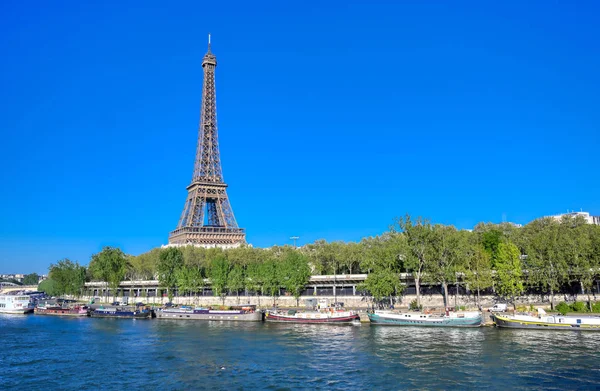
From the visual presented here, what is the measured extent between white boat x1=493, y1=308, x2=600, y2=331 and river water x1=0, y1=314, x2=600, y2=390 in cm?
178

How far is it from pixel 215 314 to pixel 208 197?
7428 centimetres

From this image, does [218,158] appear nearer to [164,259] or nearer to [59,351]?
[164,259]

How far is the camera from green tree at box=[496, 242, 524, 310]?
7731cm

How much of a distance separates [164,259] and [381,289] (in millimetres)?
54043

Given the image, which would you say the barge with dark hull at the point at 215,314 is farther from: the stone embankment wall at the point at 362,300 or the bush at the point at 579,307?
the bush at the point at 579,307

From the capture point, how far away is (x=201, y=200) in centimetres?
15325

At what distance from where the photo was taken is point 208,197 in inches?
6093

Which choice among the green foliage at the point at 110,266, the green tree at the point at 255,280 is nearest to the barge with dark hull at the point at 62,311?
the green foliage at the point at 110,266

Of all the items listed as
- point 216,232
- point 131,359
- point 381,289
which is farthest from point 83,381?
point 216,232

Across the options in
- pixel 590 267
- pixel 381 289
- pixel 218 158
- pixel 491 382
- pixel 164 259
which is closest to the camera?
pixel 491 382

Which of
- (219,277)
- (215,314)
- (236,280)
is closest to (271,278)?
(236,280)

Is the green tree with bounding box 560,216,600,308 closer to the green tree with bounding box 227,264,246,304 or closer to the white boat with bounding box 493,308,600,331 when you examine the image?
the white boat with bounding box 493,308,600,331

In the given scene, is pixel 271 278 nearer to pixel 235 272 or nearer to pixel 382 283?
pixel 235 272

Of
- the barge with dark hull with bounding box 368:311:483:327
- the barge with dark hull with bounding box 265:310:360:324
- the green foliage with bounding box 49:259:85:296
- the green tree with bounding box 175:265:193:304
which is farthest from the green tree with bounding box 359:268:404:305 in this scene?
the green foliage with bounding box 49:259:85:296
